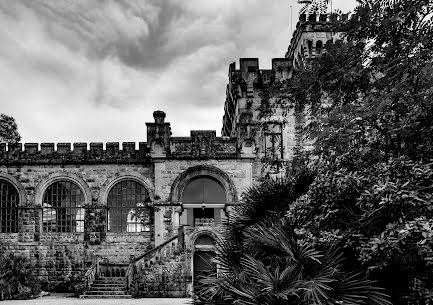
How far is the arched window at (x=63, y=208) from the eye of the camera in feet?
82.7

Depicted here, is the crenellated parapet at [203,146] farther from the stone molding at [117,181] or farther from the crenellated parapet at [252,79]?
the stone molding at [117,181]

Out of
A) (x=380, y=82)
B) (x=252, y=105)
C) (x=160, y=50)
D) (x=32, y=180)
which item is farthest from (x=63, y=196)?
(x=380, y=82)

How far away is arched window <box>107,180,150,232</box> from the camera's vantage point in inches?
983

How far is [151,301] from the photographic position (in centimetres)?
1852

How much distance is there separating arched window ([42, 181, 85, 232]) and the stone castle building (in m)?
0.05

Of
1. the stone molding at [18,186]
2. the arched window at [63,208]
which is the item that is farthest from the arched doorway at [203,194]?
the stone molding at [18,186]

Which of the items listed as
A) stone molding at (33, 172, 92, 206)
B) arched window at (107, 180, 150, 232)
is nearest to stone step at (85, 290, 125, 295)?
arched window at (107, 180, 150, 232)

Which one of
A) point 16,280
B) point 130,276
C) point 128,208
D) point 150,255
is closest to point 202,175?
point 128,208

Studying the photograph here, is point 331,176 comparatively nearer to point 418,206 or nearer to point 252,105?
point 418,206

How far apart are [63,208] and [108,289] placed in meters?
6.15

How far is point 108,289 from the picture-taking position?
20.8 metres

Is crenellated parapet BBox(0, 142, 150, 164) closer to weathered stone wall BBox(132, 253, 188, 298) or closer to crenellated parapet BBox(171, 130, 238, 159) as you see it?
crenellated parapet BBox(171, 130, 238, 159)

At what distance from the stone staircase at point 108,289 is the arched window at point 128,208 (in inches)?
139

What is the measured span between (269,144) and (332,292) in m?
18.7
